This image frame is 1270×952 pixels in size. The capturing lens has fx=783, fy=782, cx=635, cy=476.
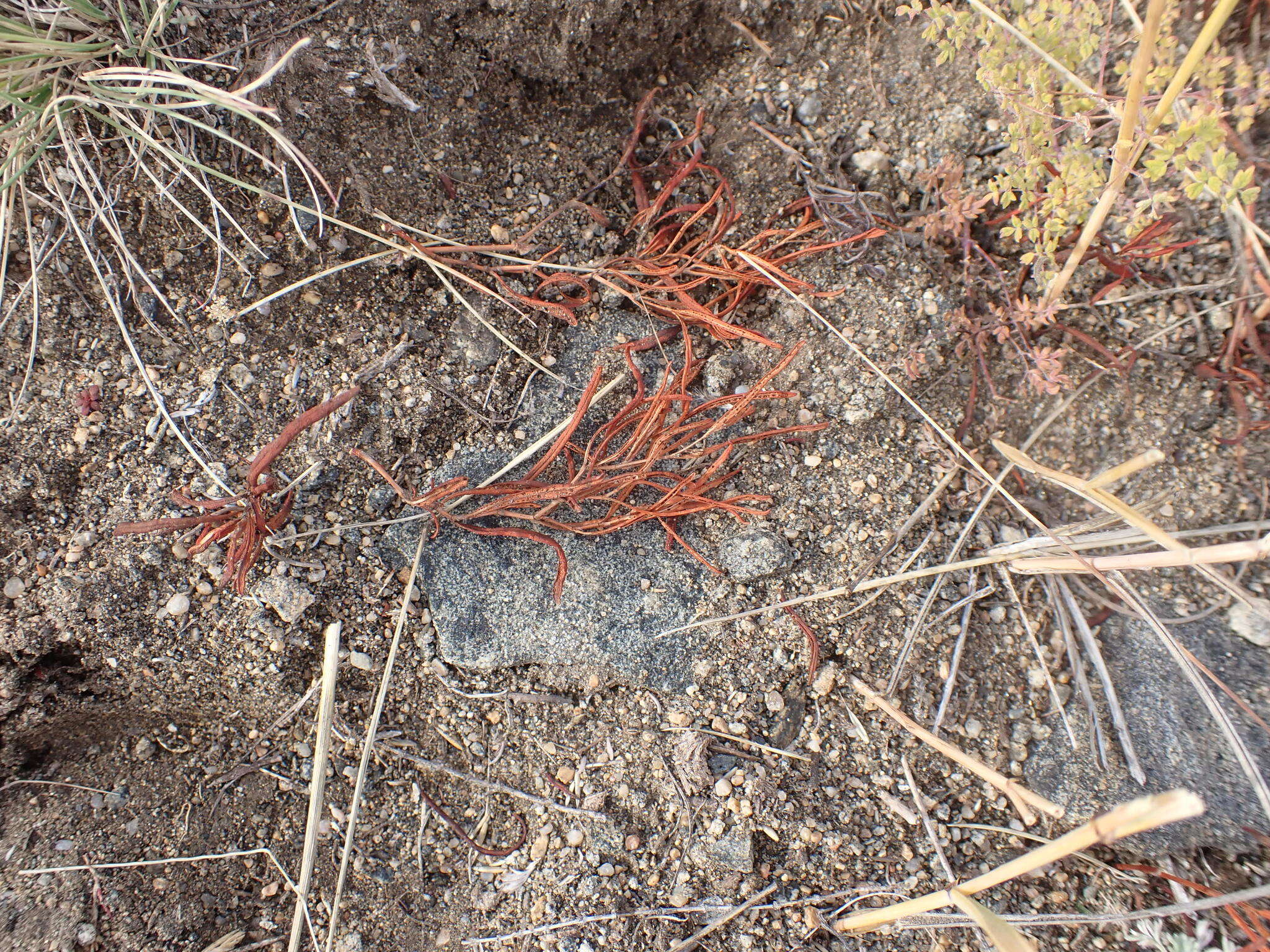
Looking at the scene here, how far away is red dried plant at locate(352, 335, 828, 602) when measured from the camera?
181 centimetres

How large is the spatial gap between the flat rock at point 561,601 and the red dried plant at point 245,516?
0.84 ft

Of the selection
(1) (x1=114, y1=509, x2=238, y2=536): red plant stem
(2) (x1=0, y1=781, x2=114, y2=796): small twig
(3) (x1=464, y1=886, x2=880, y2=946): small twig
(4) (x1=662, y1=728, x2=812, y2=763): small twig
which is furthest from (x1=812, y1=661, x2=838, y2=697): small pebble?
(2) (x1=0, y1=781, x2=114, y2=796): small twig

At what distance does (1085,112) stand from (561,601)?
1.51 metres

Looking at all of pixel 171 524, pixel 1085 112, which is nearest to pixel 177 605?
pixel 171 524

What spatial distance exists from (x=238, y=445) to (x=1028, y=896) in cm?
206

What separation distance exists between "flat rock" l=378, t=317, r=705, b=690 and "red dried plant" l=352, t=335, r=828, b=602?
0.12 feet

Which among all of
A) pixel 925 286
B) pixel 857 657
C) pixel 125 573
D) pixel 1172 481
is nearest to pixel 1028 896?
pixel 857 657

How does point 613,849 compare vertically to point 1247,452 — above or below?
below

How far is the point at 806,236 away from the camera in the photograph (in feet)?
6.62

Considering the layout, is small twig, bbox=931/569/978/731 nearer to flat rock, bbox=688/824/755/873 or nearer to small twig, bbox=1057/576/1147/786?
small twig, bbox=1057/576/1147/786

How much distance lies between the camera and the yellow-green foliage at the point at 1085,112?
4.64 ft

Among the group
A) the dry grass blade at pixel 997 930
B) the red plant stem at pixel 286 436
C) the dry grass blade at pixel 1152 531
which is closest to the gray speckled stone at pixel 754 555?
the dry grass blade at pixel 1152 531

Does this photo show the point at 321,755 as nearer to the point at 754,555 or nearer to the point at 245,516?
the point at 245,516

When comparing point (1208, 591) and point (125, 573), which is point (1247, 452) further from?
point (125, 573)
